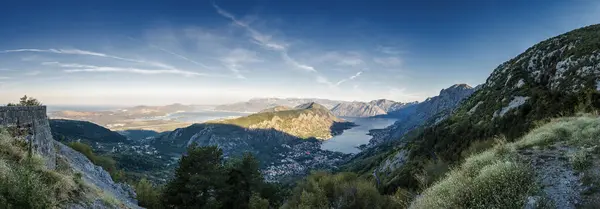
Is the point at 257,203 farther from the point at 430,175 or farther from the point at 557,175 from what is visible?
the point at 557,175

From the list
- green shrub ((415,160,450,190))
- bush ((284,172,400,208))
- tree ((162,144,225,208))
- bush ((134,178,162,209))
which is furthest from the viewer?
bush ((134,178,162,209))

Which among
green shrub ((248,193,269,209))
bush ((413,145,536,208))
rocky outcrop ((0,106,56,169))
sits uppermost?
rocky outcrop ((0,106,56,169))

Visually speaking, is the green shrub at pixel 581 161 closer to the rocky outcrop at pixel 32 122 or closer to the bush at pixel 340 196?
the bush at pixel 340 196

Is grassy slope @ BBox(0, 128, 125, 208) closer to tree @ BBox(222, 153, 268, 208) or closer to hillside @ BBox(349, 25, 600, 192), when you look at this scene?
tree @ BBox(222, 153, 268, 208)

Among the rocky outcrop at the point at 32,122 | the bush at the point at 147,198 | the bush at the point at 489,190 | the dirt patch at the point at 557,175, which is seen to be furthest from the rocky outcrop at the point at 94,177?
the dirt patch at the point at 557,175

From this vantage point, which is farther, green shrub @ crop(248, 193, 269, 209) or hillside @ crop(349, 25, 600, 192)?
hillside @ crop(349, 25, 600, 192)

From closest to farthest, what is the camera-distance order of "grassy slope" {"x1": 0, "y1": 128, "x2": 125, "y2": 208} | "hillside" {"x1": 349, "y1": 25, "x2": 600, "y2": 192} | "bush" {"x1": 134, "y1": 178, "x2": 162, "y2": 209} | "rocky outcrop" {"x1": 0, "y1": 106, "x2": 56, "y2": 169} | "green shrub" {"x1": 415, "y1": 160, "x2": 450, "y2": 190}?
"grassy slope" {"x1": 0, "y1": 128, "x2": 125, "y2": 208}, "green shrub" {"x1": 415, "y1": 160, "x2": 450, "y2": 190}, "rocky outcrop" {"x1": 0, "y1": 106, "x2": 56, "y2": 169}, "bush" {"x1": 134, "y1": 178, "x2": 162, "y2": 209}, "hillside" {"x1": 349, "y1": 25, "x2": 600, "y2": 192}

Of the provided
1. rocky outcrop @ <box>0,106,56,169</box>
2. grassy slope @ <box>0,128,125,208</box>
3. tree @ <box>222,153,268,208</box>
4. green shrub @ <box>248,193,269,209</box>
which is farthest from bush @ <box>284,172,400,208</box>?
rocky outcrop @ <box>0,106,56,169</box>

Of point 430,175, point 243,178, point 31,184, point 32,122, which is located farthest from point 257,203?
point 31,184
